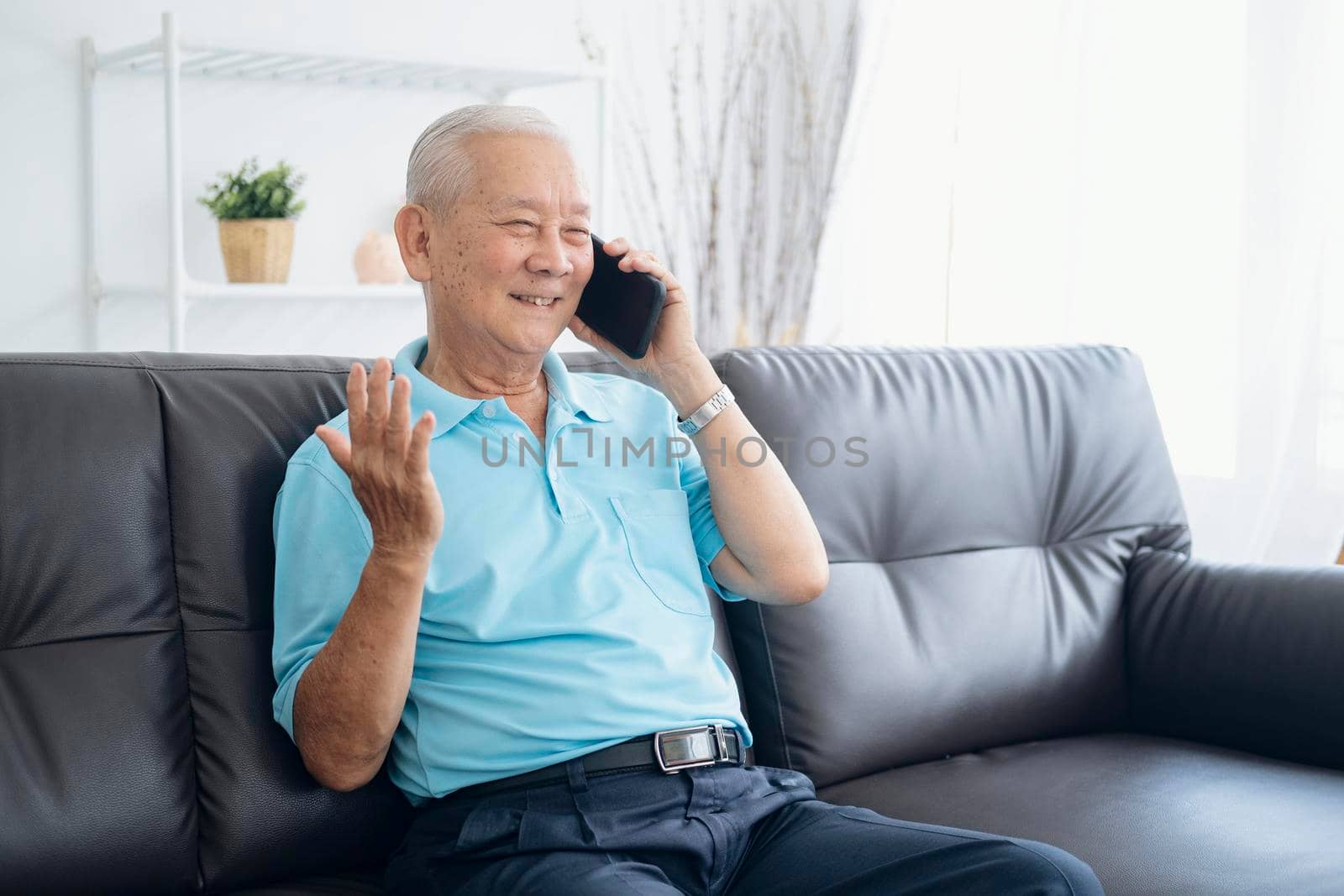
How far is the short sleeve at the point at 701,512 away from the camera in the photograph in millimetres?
1548

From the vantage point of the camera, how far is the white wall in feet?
9.11

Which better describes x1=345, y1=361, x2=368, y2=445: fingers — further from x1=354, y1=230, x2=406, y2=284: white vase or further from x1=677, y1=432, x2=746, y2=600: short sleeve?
x1=354, y1=230, x2=406, y2=284: white vase

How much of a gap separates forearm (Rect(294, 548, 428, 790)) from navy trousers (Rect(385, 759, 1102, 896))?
12cm

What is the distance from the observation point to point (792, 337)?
358cm

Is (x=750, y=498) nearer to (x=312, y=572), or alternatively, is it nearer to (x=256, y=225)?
(x=312, y=572)

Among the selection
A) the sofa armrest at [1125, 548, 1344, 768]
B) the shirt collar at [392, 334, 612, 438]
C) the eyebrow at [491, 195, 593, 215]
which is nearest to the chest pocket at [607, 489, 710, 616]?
the shirt collar at [392, 334, 612, 438]

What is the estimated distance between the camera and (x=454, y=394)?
146 centimetres

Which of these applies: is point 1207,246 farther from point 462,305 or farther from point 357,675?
point 357,675

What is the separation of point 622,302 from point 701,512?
270mm

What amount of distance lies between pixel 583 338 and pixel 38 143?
1748mm

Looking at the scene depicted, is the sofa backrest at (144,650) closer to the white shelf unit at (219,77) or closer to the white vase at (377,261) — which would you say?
the white shelf unit at (219,77)

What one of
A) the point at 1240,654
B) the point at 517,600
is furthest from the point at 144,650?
the point at 1240,654

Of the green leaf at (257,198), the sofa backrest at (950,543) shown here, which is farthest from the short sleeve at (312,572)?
the green leaf at (257,198)

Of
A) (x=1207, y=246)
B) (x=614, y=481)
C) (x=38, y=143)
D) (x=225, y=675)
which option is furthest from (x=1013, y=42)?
(x=225, y=675)
